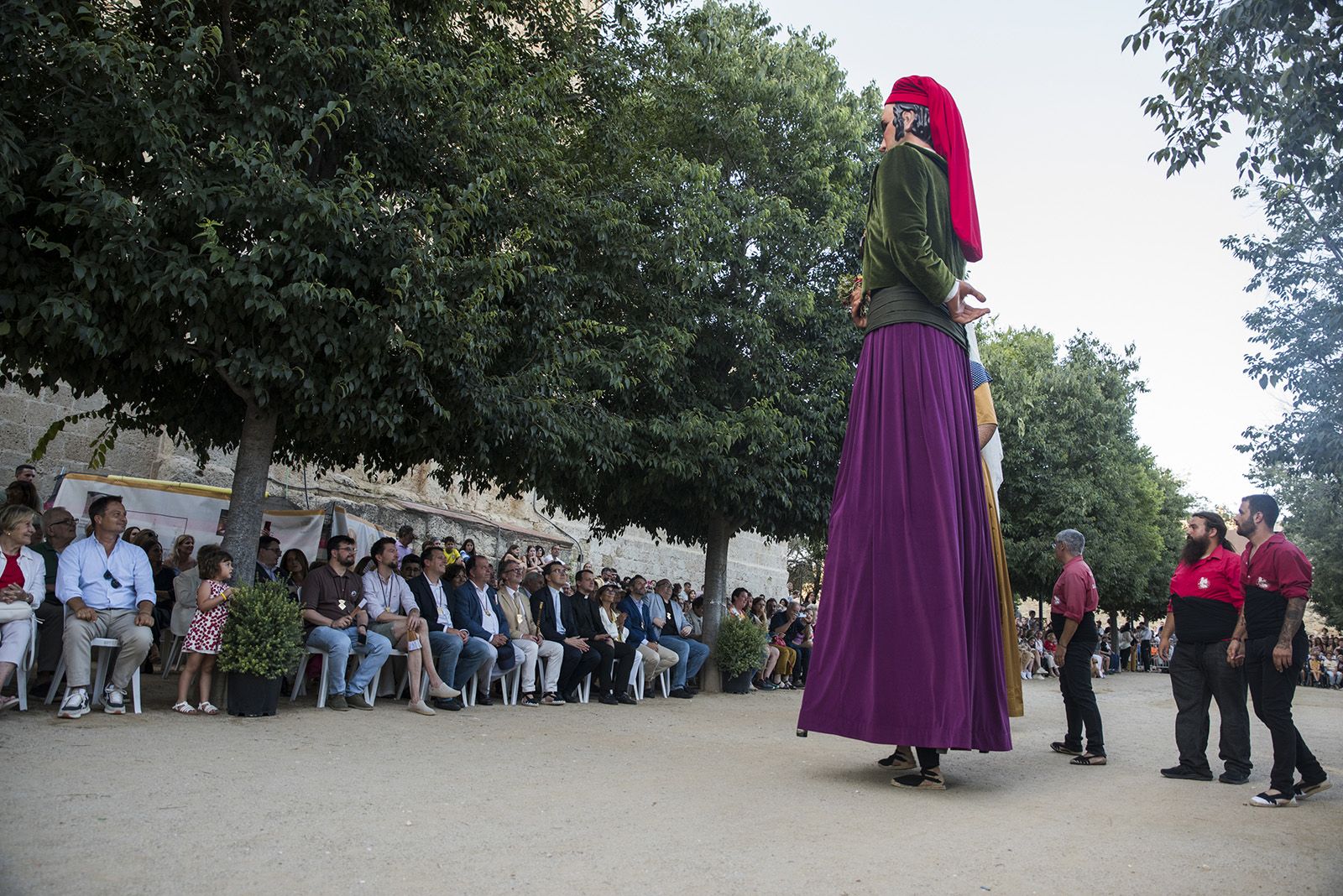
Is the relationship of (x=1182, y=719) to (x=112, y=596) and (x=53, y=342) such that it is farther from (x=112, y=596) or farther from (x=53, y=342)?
(x=53, y=342)

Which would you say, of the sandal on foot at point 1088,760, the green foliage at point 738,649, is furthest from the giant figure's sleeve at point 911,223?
the green foliage at point 738,649

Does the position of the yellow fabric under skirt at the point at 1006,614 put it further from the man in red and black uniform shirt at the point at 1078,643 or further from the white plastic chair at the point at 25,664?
the white plastic chair at the point at 25,664

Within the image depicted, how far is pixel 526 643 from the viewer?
10.8 m

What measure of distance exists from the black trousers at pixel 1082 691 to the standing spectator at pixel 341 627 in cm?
567

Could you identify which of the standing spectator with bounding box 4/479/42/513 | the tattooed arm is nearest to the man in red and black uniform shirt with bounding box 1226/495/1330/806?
the tattooed arm

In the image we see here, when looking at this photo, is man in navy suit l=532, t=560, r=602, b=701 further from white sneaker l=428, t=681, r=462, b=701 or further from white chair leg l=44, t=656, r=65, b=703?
white chair leg l=44, t=656, r=65, b=703

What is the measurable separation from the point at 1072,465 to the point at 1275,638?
82.7 ft

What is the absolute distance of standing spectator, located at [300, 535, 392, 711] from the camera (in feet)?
29.2

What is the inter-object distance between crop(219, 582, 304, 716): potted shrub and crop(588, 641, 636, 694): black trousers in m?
4.14

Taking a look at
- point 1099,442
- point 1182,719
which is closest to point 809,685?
point 1182,719

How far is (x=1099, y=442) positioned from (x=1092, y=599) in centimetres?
2401

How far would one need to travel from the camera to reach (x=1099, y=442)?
3014 centimetres

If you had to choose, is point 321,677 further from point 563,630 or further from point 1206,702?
point 1206,702

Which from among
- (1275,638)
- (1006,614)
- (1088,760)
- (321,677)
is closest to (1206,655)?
(1275,638)
